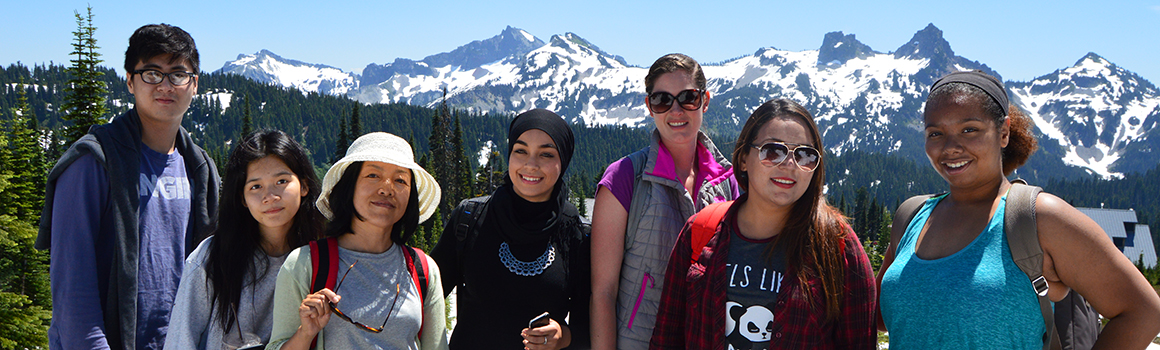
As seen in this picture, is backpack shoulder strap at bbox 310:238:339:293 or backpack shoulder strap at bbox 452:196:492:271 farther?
backpack shoulder strap at bbox 452:196:492:271

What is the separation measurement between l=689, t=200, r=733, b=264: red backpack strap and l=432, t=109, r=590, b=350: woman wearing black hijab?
2.79 feet

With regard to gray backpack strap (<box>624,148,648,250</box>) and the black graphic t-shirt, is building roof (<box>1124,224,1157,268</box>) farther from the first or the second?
the black graphic t-shirt

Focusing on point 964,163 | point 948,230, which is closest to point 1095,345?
point 948,230

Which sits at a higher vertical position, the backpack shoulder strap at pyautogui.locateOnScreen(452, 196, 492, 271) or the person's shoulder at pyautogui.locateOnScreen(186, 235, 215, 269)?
the backpack shoulder strap at pyautogui.locateOnScreen(452, 196, 492, 271)

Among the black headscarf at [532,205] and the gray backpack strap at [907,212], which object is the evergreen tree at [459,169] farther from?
the gray backpack strap at [907,212]

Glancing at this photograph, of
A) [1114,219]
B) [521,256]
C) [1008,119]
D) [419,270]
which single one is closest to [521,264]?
[521,256]

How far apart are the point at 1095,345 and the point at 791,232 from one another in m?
1.44

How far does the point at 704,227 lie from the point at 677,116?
834mm

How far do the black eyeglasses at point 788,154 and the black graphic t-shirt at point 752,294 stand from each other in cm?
39

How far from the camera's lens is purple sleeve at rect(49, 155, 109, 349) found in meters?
3.40

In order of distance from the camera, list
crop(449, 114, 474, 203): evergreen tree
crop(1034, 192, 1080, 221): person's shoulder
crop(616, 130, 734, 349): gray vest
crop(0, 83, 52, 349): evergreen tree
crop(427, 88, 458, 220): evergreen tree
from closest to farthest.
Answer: crop(1034, 192, 1080, 221): person's shoulder
crop(616, 130, 734, 349): gray vest
crop(0, 83, 52, 349): evergreen tree
crop(427, 88, 458, 220): evergreen tree
crop(449, 114, 474, 203): evergreen tree

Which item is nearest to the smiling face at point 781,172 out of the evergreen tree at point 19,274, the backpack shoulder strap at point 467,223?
the backpack shoulder strap at point 467,223

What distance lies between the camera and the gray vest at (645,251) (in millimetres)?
3523

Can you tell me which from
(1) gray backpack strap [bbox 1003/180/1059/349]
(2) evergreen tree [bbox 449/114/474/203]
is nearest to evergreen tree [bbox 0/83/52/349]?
(1) gray backpack strap [bbox 1003/180/1059/349]
